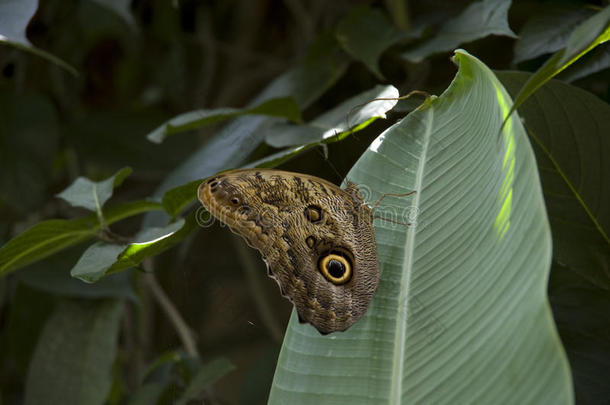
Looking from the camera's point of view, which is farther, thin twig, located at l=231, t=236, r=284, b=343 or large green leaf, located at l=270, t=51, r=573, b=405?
thin twig, located at l=231, t=236, r=284, b=343

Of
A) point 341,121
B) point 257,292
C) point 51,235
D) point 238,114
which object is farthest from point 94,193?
point 257,292

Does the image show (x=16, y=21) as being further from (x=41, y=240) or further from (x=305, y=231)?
(x=305, y=231)

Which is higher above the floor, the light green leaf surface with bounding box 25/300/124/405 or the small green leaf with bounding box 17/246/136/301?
the small green leaf with bounding box 17/246/136/301

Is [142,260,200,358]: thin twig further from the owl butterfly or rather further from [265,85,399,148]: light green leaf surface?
the owl butterfly

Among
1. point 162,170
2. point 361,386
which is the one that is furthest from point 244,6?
point 361,386

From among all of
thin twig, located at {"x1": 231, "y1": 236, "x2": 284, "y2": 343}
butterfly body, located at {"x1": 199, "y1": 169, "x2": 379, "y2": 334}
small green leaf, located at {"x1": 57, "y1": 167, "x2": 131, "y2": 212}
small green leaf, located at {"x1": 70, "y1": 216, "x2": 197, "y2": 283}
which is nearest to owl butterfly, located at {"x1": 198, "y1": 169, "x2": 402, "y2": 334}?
butterfly body, located at {"x1": 199, "y1": 169, "x2": 379, "y2": 334}

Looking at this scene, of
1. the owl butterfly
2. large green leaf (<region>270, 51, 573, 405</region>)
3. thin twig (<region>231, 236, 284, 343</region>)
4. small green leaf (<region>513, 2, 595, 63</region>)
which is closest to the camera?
large green leaf (<region>270, 51, 573, 405</region>)

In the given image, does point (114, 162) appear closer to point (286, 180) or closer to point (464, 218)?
point (286, 180)
